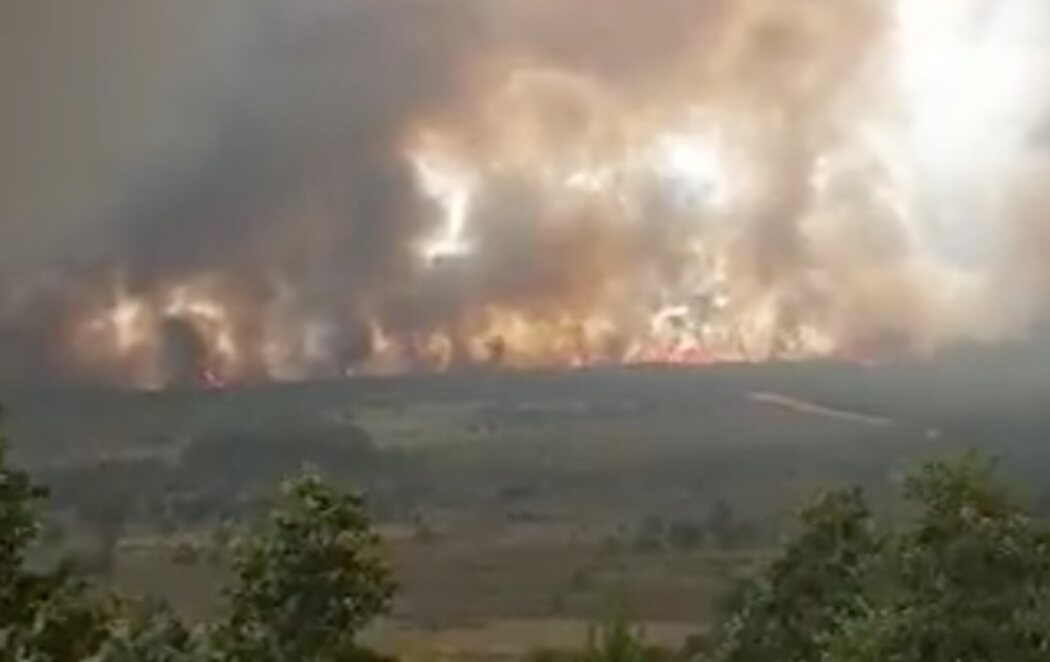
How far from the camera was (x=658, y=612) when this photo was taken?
6550 inches

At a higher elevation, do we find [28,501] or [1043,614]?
[28,501]

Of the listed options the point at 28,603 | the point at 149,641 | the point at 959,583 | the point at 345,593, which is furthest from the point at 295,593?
the point at 959,583

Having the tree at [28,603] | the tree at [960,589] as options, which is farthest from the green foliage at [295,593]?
the tree at [960,589]

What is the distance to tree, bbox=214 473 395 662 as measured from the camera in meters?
45.6

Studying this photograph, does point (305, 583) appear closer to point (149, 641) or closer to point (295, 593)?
point (295, 593)

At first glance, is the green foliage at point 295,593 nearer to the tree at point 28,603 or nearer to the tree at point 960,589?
the tree at point 28,603

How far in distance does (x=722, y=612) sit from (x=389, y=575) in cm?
4557

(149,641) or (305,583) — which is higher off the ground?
(305,583)

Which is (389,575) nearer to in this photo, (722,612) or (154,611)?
(154,611)

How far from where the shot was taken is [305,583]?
45844 millimetres

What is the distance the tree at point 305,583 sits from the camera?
4562cm

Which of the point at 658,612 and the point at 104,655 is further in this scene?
the point at 658,612

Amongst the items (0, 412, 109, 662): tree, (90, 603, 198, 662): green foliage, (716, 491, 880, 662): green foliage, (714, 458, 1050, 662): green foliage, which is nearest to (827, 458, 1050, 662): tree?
(714, 458, 1050, 662): green foliage

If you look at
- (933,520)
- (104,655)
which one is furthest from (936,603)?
(104,655)
